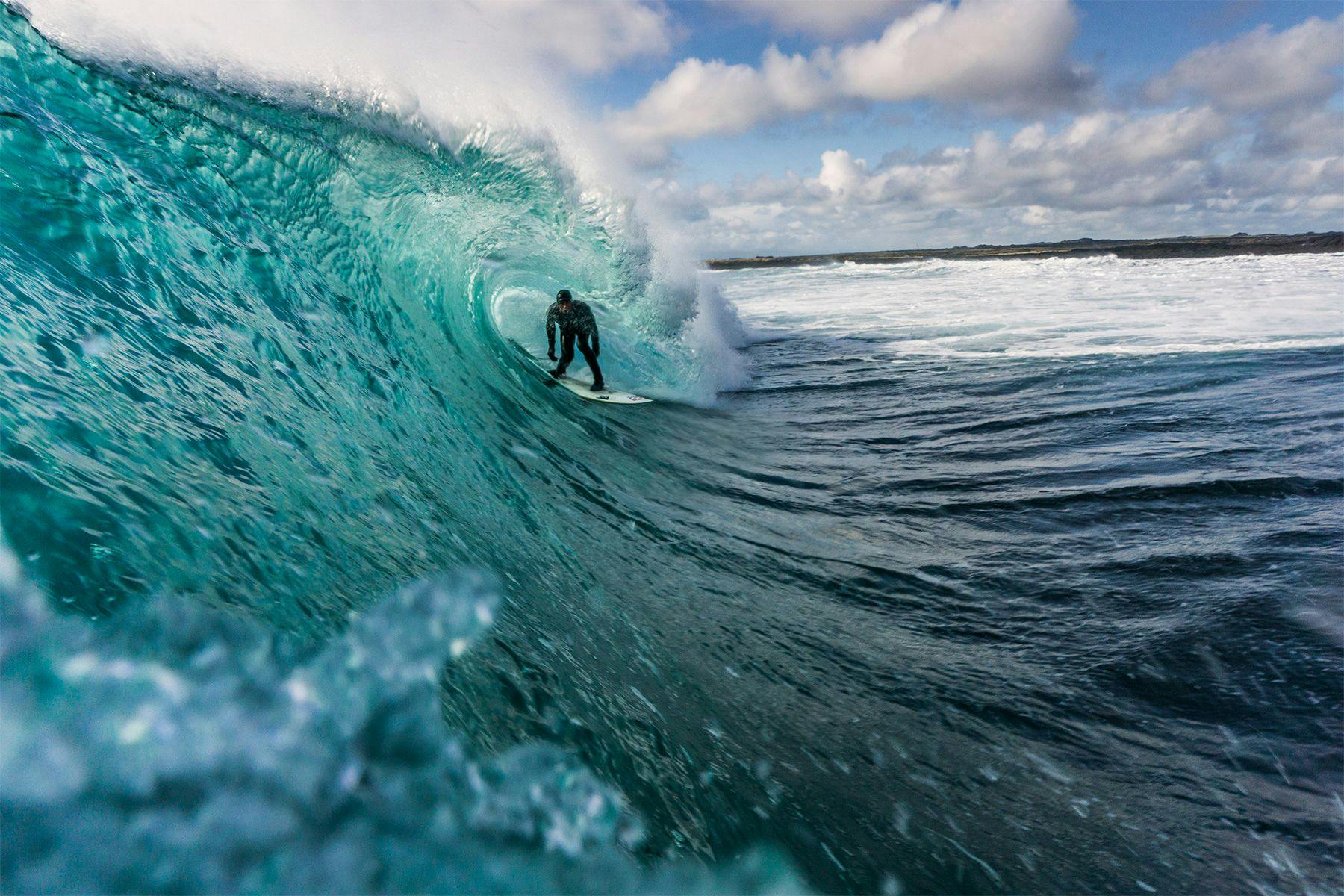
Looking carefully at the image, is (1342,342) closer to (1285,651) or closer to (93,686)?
(1285,651)

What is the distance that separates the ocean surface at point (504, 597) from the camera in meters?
1.47

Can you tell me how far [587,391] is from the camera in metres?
7.70

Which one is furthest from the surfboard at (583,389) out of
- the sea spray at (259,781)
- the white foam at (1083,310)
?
the white foam at (1083,310)

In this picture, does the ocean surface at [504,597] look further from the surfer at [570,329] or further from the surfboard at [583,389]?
the surfer at [570,329]

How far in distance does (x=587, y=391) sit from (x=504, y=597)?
5093mm

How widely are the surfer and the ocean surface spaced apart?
0.69 m

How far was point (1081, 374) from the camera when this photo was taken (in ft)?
30.5

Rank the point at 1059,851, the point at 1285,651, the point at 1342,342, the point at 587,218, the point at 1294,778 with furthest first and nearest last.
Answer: the point at 1342,342 → the point at 587,218 → the point at 1285,651 → the point at 1294,778 → the point at 1059,851

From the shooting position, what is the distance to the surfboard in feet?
24.8

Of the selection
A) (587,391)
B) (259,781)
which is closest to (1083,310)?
(587,391)

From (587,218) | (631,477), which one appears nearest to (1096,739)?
(631,477)

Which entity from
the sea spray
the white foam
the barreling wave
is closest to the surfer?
the barreling wave

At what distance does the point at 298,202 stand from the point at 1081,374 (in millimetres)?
8968

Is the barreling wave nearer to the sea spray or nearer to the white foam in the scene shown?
the sea spray
